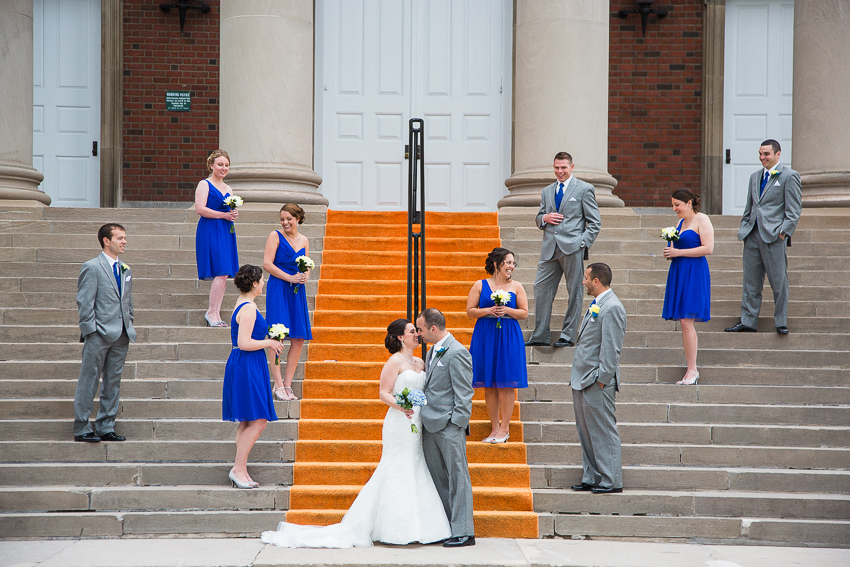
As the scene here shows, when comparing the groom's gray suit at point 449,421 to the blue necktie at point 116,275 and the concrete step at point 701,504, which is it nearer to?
the concrete step at point 701,504

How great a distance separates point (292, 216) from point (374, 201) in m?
5.01

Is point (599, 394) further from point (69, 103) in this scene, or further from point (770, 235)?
point (69, 103)

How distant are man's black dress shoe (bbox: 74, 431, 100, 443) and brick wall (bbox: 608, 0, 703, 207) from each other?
30.0 feet

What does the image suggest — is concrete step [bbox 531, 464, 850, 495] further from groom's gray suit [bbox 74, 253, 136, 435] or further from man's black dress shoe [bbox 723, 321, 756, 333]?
groom's gray suit [bbox 74, 253, 136, 435]

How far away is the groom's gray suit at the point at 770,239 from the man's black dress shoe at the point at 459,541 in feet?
13.2

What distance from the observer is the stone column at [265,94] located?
421 inches

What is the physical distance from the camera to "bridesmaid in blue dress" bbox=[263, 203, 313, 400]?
7773 mm

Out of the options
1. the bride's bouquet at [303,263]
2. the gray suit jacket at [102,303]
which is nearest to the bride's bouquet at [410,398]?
the bride's bouquet at [303,263]

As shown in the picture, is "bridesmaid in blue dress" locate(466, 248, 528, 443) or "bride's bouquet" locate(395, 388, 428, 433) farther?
"bridesmaid in blue dress" locate(466, 248, 528, 443)

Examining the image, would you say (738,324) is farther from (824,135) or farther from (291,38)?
(291,38)

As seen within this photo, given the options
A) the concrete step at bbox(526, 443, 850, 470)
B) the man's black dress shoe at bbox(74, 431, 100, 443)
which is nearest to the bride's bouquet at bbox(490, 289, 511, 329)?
the concrete step at bbox(526, 443, 850, 470)

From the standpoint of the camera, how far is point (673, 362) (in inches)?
331

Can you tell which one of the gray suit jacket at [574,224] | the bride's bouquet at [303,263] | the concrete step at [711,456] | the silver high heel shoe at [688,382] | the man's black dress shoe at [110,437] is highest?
the gray suit jacket at [574,224]

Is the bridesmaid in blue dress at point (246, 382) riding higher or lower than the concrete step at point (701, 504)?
higher
